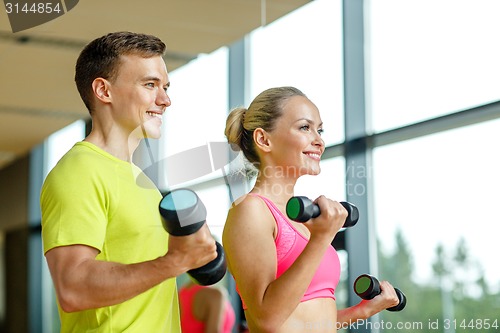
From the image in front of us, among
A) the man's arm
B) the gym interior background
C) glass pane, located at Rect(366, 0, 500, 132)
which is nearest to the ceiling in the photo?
the gym interior background

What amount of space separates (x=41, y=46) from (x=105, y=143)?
158 centimetres

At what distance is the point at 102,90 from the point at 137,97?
0.05 meters

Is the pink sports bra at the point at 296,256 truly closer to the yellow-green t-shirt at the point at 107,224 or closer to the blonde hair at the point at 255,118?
the blonde hair at the point at 255,118

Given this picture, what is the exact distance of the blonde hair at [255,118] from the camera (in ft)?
4.92

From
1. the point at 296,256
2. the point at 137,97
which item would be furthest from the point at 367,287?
the point at 137,97

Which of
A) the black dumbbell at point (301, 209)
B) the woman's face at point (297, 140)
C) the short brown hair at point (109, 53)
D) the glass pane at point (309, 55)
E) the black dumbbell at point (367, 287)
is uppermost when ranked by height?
the glass pane at point (309, 55)

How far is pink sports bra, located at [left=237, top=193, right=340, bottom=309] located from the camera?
4.48ft

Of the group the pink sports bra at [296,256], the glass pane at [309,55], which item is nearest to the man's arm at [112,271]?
the pink sports bra at [296,256]

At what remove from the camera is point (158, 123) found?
1236 mm

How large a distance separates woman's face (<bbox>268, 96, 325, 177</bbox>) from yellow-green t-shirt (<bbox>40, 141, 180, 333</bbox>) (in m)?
0.37

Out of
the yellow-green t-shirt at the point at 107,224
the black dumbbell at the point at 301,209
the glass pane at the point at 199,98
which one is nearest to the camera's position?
the yellow-green t-shirt at the point at 107,224

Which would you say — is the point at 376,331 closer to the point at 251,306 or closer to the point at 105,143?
the point at 251,306

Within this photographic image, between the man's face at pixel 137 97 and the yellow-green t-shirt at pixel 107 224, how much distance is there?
0.08 metres

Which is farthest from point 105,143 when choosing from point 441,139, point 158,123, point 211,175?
point 441,139
